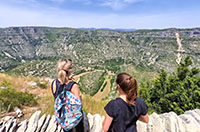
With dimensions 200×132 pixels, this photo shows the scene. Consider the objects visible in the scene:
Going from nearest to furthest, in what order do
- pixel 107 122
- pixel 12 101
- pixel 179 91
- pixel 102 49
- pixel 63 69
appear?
pixel 107 122 < pixel 63 69 < pixel 12 101 < pixel 179 91 < pixel 102 49

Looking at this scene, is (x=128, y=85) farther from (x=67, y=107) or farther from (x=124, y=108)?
(x=67, y=107)

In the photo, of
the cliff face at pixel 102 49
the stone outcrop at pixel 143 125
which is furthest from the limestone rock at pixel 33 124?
Result: the cliff face at pixel 102 49

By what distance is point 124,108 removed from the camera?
2102mm

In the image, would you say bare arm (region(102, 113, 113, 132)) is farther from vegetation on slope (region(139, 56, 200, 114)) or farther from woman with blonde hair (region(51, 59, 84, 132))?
vegetation on slope (region(139, 56, 200, 114))

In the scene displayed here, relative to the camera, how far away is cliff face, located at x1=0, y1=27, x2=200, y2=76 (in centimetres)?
11688

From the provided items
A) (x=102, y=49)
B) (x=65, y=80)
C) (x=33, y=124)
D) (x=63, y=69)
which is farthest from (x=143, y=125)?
(x=102, y=49)

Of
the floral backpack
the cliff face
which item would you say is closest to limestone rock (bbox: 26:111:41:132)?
the floral backpack

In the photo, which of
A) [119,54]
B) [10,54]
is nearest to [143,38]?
[119,54]

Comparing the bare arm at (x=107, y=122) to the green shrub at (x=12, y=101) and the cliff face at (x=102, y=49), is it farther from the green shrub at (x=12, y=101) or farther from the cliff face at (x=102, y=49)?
the cliff face at (x=102, y=49)

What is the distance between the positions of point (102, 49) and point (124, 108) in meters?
161

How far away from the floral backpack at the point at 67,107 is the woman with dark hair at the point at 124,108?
0.71 metres

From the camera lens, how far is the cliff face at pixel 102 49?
4601 inches

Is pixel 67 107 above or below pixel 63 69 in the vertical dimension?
below

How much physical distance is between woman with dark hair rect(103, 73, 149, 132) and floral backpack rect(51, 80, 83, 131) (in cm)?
71
